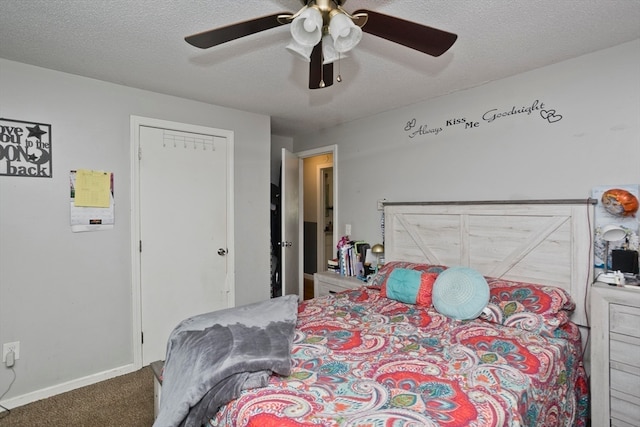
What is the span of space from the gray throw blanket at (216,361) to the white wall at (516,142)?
1.93 m

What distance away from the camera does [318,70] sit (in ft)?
5.63

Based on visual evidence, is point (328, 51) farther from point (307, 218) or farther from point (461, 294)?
point (307, 218)

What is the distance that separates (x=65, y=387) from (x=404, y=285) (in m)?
2.64

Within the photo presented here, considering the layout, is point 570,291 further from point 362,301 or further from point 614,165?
point 362,301

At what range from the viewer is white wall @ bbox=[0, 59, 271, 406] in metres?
2.24

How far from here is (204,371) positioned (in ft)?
4.14

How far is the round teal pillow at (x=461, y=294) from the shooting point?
2.01 metres

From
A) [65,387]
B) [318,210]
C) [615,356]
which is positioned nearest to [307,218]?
[318,210]

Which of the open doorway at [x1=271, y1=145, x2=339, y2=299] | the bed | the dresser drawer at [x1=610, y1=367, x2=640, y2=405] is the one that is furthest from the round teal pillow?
the open doorway at [x1=271, y1=145, x2=339, y2=299]

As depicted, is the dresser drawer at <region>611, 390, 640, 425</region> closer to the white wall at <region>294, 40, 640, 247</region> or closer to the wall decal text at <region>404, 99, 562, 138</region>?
the white wall at <region>294, 40, 640, 247</region>

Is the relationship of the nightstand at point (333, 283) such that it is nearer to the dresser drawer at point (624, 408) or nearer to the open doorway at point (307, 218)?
the open doorway at point (307, 218)

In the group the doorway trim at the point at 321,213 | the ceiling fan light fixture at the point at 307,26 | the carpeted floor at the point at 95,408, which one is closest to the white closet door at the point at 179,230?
the carpeted floor at the point at 95,408

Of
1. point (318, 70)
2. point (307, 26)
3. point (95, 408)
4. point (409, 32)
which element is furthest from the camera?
point (95, 408)

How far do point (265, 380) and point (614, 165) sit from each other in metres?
2.36
